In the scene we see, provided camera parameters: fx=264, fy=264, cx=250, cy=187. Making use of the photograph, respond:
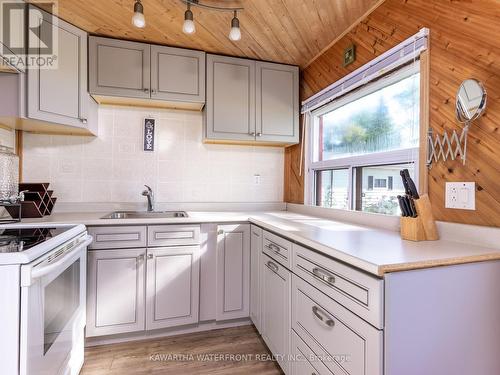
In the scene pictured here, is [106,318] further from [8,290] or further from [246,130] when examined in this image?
[246,130]

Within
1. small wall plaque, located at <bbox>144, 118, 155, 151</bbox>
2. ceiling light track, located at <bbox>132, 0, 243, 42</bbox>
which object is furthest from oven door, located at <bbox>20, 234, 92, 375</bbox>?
ceiling light track, located at <bbox>132, 0, 243, 42</bbox>

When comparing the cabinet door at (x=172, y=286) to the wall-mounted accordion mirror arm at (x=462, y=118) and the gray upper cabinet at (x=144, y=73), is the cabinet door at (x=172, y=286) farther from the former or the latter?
the wall-mounted accordion mirror arm at (x=462, y=118)

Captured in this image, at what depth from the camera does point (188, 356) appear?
5.67 feet

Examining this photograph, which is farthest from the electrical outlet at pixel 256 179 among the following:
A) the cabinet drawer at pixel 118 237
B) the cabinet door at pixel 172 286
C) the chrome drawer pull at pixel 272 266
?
the cabinet drawer at pixel 118 237

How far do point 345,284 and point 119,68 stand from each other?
83.7 inches

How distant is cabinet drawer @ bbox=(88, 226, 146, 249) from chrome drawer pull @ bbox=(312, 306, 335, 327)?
1.24 metres

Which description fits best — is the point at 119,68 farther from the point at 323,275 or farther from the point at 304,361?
the point at 304,361

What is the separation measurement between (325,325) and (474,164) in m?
0.92

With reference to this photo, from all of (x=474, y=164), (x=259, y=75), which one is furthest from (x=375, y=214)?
(x=259, y=75)

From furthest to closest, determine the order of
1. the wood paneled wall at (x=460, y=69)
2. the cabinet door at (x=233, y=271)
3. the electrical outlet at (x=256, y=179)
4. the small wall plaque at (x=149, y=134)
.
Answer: the electrical outlet at (x=256, y=179)
the small wall plaque at (x=149, y=134)
the cabinet door at (x=233, y=271)
the wood paneled wall at (x=460, y=69)

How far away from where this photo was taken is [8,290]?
0.91 m

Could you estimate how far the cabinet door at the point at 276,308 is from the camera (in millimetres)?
1465

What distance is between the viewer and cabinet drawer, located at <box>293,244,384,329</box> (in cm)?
84

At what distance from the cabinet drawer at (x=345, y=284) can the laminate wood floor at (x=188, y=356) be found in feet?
2.69
